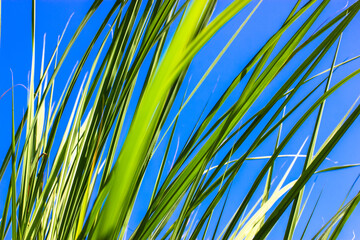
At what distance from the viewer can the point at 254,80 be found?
0.82 ft

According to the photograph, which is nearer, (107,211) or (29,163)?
(107,211)

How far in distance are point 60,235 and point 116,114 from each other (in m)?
0.12

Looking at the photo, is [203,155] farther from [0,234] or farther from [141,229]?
[0,234]

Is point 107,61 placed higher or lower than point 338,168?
higher

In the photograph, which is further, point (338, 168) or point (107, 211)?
point (338, 168)

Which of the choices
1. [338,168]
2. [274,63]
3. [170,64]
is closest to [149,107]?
[170,64]

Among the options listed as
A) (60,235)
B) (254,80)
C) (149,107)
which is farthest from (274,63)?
(60,235)

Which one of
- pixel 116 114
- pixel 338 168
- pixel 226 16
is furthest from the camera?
pixel 338 168

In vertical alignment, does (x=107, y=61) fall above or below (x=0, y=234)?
above

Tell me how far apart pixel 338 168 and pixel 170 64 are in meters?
0.30

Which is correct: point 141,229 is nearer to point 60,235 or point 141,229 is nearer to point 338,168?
point 60,235

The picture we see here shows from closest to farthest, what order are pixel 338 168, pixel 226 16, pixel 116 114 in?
1. pixel 226 16
2. pixel 116 114
3. pixel 338 168

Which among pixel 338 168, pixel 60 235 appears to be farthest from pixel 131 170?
pixel 338 168

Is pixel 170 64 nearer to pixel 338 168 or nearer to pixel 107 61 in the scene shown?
pixel 107 61
